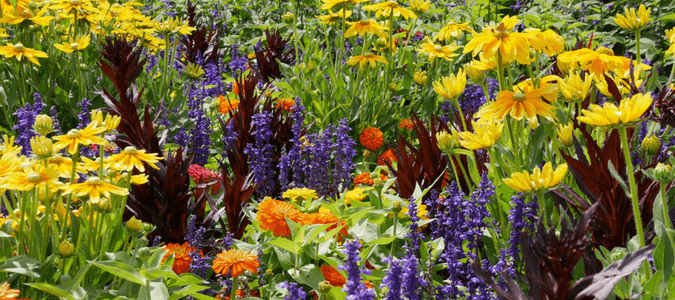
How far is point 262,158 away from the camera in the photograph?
282cm

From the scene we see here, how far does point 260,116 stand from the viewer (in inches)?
115

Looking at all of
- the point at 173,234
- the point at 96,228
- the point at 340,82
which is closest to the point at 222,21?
the point at 340,82

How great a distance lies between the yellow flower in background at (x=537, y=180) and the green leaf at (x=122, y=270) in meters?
0.94

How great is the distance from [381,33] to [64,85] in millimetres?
2142

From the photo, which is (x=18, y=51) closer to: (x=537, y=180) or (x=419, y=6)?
(x=419, y=6)

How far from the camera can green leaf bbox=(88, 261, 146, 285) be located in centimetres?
147

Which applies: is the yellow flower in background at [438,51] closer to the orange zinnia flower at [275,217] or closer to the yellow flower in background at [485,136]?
the yellow flower in background at [485,136]

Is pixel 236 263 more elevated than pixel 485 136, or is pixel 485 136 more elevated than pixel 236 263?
pixel 485 136

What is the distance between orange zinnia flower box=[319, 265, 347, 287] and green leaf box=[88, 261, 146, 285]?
0.60 m

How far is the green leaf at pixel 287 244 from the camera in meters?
1.79

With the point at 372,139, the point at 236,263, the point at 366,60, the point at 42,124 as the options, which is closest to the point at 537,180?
the point at 236,263

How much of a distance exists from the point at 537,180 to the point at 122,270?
1045mm

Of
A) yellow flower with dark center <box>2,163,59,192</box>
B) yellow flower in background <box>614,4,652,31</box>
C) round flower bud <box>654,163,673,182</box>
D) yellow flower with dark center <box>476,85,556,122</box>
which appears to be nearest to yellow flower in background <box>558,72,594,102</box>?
yellow flower with dark center <box>476,85,556,122</box>

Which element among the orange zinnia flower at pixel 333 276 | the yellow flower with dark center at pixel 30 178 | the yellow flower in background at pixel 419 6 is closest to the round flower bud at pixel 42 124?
the yellow flower with dark center at pixel 30 178
